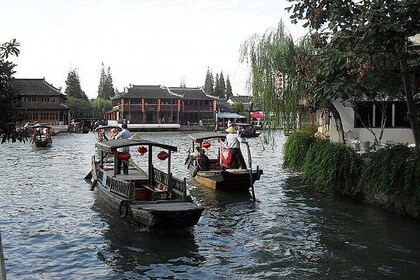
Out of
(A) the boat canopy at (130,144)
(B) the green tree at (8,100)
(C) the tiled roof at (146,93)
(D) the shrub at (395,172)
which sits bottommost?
(D) the shrub at (395,172)

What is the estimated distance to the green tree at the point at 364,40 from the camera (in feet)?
31.3

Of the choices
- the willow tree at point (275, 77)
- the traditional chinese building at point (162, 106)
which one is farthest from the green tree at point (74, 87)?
the willow tree at point (275, 77)

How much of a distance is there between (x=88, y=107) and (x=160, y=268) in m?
83.8

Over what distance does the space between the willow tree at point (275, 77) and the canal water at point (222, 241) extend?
5793mm

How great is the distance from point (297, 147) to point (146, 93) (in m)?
56.1

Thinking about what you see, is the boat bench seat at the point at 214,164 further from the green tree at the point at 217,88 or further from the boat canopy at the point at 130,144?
the green tree at the point at 217,88

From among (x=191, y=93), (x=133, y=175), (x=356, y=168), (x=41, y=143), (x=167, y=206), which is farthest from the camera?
(x=191, y=93)

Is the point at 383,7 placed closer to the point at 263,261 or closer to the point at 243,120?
the point at 263,261

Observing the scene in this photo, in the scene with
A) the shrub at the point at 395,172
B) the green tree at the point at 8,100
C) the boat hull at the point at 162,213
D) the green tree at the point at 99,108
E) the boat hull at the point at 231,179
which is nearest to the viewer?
the green tree at the point at 8,100

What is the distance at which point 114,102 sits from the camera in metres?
85.4

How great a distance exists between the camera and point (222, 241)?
34.3ft


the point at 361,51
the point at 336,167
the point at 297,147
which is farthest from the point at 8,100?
the point at 297,147

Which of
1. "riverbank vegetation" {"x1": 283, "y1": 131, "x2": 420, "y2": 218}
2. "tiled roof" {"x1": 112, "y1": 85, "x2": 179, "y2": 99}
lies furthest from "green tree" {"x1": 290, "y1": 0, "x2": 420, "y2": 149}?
"tiled roof" {"x1": 112, "y1": 85, "x2": 179, "y2": 99}

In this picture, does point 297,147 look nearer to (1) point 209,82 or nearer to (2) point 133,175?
(2) point 133,175
